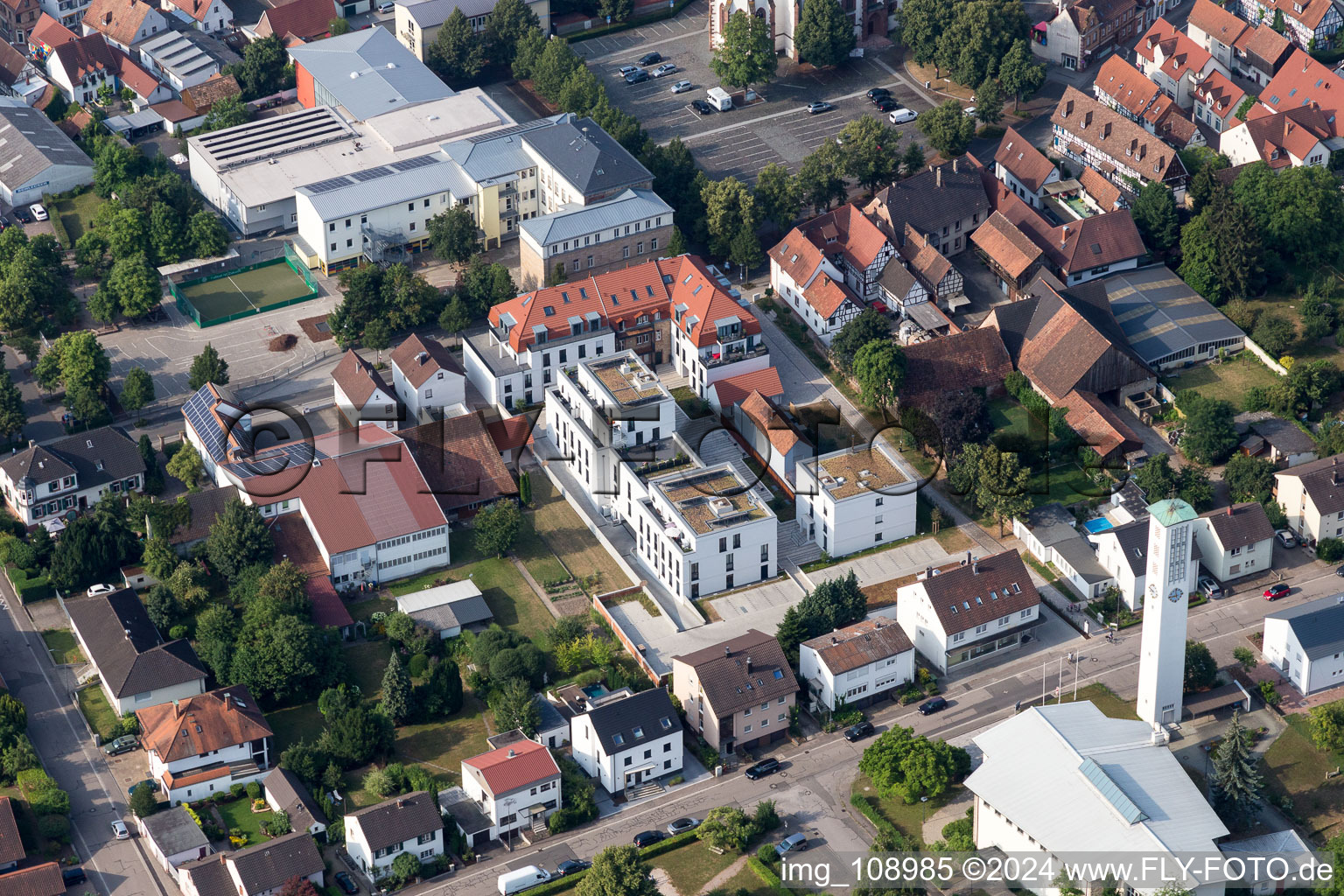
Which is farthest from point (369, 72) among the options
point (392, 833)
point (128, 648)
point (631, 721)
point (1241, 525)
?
point (1241, 525)

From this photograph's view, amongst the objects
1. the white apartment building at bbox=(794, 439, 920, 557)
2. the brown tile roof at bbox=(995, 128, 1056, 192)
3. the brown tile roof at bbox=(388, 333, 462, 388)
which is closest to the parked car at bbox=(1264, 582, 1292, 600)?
the white apartment building at bbox=(794, 439, 920, 557)

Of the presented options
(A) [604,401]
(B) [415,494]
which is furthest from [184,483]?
(A) [604,401]

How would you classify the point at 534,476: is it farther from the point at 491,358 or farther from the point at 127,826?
the point at 127,826

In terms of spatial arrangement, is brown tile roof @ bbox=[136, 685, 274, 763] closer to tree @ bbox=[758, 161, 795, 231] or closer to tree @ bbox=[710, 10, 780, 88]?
tree @ bbox=[758, 161, 795, 231]

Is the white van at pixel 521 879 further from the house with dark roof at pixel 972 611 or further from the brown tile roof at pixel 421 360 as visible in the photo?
the brown tile roof at pixel 421 360

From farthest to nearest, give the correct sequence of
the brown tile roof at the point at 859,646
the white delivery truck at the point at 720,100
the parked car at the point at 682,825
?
the white delivery truck at the point at 720,100 → the brown tile roof at the point at 859,646 → the parked car at the point at 682,825

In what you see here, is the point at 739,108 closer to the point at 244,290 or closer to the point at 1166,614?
the point at 244,290

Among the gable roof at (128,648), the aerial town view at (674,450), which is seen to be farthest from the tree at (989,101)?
the gable roof at (128,648)

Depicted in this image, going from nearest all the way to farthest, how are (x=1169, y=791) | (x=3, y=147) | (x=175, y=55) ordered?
1. (x=1169, y=791)
2. (x=3, y=147)
3. (x=175, y=55)
